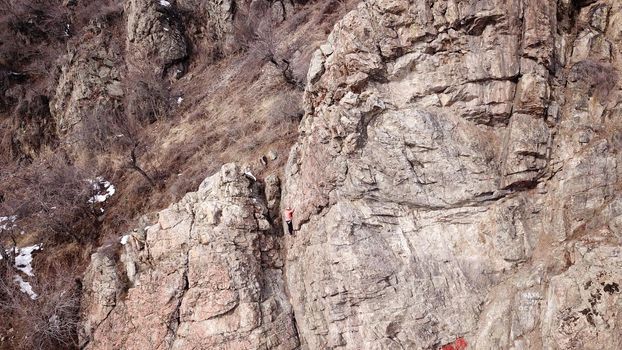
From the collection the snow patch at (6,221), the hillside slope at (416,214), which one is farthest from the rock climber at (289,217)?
the snow patch at (6,221)

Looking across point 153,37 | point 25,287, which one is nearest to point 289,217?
point 25,287

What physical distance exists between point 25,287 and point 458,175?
16160mm

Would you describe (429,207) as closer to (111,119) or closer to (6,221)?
(6,221)

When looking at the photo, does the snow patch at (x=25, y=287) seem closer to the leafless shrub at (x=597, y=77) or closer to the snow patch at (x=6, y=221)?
the snow patch at (x=6, y=221)

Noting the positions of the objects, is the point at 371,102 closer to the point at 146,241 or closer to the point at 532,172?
the point at 532,172

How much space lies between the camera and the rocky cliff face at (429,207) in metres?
11.3

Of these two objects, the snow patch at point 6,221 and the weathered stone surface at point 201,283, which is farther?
the snow patch at point 6,221

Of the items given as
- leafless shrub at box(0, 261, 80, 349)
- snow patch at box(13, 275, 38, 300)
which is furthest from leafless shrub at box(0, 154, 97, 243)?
leafless shrub at box(0, 261, 80, 349)

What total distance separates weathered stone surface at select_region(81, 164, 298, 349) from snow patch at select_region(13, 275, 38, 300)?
8.95ft

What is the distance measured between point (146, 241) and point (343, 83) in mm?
8226

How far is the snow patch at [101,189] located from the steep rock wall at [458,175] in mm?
11448

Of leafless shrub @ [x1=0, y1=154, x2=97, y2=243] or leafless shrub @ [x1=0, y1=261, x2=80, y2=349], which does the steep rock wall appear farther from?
leafless shrub @ [x1=0, y1=154, x2=97, y2=243]

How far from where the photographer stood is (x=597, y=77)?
12.1 m

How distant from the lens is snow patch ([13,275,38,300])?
16.5m
